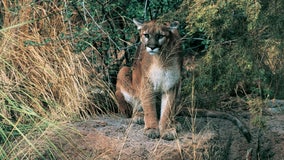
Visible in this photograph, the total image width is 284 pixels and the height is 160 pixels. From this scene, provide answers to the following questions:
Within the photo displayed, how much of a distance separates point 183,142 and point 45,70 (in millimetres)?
2067

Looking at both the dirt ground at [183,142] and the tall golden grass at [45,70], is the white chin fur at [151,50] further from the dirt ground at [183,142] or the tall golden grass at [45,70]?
the tall golden grass at [45,70]

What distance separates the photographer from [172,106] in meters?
6.30

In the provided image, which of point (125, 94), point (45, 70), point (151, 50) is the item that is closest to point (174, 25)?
point (151, 50)

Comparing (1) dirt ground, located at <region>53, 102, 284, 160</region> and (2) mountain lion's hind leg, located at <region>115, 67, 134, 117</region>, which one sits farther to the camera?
(2) mountain lion's hind leg, located at <region>115, 67, 134, 117</region>

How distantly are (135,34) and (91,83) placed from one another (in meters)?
0.92

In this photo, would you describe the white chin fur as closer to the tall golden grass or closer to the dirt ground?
the dirt ground

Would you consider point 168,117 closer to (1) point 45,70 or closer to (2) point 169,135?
(2) point 169,135

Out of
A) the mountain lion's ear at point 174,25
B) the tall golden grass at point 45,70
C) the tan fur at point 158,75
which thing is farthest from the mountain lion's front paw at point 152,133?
the mountain lion's ear at point 174,25

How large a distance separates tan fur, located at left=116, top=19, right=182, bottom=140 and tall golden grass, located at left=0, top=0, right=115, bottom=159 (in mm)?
798

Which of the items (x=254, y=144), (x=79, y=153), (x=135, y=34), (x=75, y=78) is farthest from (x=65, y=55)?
(x=254, y=144)

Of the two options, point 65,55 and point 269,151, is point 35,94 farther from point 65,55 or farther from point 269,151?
point 269,151

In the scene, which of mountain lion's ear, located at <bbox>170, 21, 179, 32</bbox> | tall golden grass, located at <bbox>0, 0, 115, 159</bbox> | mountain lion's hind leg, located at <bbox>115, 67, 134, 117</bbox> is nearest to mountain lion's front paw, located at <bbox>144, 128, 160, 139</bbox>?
mountain lion's hind leg, located at <bbox>115, 67, 134, 117</bbox>

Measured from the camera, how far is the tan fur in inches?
243

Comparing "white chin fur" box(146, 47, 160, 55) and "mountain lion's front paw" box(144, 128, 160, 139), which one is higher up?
"white chin fur" box(146, 47, 160, 55)
